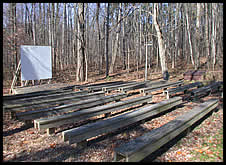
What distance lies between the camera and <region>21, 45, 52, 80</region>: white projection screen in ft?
32.0

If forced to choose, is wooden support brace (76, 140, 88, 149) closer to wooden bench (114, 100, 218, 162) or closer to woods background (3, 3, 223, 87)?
wooden bench (114, 100, 218, 162)

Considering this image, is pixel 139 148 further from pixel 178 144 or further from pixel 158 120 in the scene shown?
pixel 158 120

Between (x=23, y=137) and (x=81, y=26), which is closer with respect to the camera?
(x=23, y=137)

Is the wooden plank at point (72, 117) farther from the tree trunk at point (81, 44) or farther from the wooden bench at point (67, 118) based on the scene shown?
the tree trunk at point (81, 44)

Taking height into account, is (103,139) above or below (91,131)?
below

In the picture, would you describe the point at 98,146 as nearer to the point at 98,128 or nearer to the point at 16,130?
the point at 98,128

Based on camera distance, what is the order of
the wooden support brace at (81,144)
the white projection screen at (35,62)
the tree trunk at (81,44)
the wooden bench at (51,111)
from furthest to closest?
the tree trunk at (81,44)
the white projection screen at (35,62)
the wooden bench at (51,111)
the wooden support brace at (81,144)

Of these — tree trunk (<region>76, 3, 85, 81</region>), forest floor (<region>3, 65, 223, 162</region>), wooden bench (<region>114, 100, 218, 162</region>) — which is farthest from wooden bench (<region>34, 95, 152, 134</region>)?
tree trunk (<region>76, 3, 85, 81</region>)

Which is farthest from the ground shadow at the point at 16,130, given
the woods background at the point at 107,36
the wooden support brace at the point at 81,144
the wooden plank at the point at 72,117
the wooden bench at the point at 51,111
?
the woods background at the point at 107,36

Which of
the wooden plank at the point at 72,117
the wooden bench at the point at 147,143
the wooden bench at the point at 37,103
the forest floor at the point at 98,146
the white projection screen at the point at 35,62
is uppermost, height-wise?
the white projection screen at the point at 35,62

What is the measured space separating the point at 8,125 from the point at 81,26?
11.0 m

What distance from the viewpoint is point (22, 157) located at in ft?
11.0

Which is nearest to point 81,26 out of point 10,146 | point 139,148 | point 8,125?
point 8,125

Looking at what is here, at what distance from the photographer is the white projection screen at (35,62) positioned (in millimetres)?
9761
